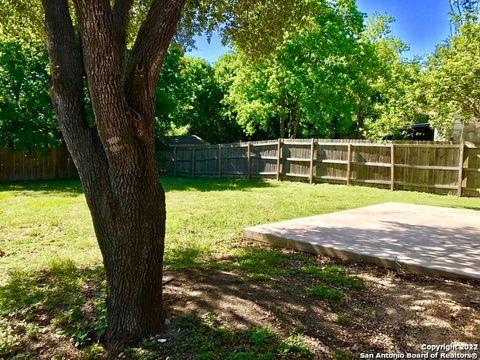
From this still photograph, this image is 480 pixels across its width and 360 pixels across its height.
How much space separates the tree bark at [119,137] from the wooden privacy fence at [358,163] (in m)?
10.9

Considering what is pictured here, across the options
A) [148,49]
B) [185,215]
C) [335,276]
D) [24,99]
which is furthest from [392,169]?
[24,99]

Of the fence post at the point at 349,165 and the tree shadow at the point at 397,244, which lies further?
the fence post at the point at 349,165

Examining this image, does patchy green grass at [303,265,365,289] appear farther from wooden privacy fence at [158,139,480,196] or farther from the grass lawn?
wooden privacy fence at [158,139,480,196]

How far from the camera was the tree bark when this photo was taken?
2289 mm

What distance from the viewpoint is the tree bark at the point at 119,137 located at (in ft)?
7.51

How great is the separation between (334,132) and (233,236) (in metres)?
20.5

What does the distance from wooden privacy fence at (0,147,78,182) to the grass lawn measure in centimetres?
1045

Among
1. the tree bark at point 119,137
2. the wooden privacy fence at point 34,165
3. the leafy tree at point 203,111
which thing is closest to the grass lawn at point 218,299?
the tree bark at point 119,137

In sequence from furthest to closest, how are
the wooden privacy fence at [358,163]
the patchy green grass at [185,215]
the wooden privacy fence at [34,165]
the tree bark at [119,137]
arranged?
the wooden privacy fence at [34,165] < the wooden privacy fence at [358,163] < the patchy green grass at [185,215] < the tree bark at [119,137]

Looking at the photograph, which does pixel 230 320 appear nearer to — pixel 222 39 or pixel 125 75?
pixel 125 75

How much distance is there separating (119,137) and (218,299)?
62.4 inches

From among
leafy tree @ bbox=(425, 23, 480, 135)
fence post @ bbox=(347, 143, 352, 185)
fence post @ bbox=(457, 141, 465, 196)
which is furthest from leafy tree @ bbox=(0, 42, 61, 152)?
fence post @ bbox=(457, 141, 465, 196)

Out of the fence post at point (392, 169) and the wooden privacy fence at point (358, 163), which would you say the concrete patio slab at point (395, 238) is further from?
the fence post at point (392, 169)

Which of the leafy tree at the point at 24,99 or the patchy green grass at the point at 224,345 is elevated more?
the leafy tree at the point at 24,99
